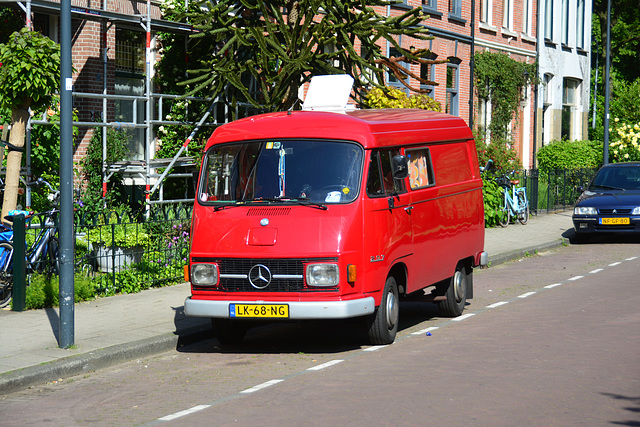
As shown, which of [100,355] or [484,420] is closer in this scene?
[484,420]

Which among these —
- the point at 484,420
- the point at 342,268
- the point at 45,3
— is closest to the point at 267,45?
the point at 45,3

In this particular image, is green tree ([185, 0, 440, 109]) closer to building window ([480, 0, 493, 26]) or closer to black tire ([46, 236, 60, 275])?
black tire ([46, 236, 60, 275])

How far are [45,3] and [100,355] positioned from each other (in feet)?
23.9

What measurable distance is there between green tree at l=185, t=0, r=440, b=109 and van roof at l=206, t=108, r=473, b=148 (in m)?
5.55

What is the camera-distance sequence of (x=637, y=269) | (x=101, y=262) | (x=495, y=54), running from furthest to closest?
(x=495, y=54), (x=637, y=269), (x=101, y=262)

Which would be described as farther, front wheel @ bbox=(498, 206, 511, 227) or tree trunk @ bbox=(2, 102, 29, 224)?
front wheel @ bbox=(498, 206, 511, 227)

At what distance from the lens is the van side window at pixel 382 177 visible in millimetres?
9578

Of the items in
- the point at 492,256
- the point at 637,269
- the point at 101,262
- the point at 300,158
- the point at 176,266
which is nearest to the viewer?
the point at 300,158

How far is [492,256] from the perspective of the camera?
1797cm

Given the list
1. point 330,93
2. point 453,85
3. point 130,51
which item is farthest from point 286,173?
point 453,85

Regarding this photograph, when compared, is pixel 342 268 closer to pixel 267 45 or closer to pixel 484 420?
pixel 484 420

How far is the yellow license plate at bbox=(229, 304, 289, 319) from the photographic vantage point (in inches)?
353

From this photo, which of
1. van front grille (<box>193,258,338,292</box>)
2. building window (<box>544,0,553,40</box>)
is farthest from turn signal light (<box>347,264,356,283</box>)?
building window (<box>544,0,553,40</box>)

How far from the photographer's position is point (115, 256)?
12.9 m
